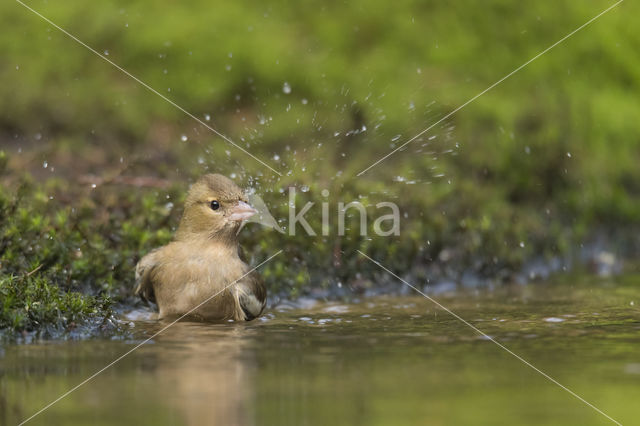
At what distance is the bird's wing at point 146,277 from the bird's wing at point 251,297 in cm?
63

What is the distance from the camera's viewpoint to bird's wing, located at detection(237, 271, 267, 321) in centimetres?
622

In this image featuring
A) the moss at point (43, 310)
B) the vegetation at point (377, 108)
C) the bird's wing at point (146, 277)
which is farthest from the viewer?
the vegetation at point (377, 108)

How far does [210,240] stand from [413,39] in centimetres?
479

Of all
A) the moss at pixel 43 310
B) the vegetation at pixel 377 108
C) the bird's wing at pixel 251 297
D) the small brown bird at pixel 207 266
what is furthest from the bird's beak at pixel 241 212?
the vegetation at pixel 377 108

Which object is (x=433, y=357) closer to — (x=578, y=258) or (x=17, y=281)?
(x=17, y=281)

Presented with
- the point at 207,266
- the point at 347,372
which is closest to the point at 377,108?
the point at 207,266

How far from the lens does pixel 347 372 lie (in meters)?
4.57

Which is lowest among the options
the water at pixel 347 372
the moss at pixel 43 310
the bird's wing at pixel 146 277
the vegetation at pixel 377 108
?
the water at pixel 347 372

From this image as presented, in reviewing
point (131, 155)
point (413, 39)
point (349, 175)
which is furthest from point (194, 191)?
point (413, 39)

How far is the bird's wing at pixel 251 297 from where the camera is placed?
20.4 ft

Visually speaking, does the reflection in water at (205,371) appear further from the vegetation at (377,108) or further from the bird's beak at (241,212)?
the vegetation at (377,108)

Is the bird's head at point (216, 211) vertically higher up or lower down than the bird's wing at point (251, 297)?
higher up

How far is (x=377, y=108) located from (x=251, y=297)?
4.24 m

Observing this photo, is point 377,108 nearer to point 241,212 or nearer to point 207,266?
point 241,212
